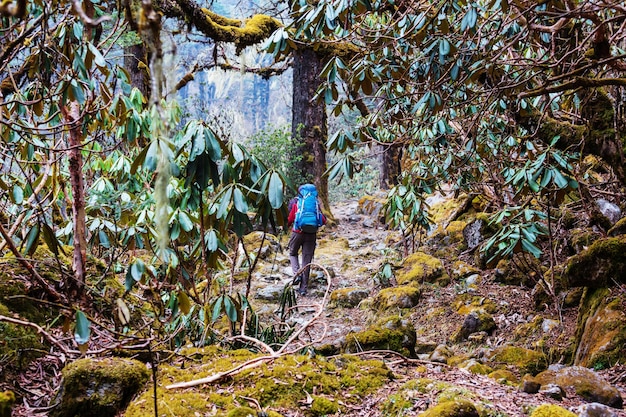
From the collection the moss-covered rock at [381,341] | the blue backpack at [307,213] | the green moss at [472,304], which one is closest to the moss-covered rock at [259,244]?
the blue backpack at [307,213]

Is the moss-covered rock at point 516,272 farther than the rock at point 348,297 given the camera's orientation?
No

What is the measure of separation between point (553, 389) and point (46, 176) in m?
3.06

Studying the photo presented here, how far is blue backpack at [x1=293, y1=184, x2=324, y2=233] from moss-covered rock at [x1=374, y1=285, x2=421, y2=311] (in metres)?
1.17

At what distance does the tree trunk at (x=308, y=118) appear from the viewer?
28.8 ft

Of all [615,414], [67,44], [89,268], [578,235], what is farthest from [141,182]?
[578,235]

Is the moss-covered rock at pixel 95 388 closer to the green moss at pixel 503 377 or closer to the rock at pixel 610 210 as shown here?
the green moss at pixel 503 377

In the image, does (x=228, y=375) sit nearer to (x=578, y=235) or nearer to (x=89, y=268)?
(x=89, y=268)

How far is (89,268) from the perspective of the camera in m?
3.46

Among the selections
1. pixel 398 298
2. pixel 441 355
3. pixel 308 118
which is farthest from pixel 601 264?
pixel 308 118

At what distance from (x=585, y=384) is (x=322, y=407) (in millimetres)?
1428

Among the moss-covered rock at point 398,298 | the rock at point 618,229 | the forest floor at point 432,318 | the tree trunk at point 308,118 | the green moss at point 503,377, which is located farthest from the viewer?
the tree trunk at point 308,118

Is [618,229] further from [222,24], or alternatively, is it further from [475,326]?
[222,24]

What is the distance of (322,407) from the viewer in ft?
6.70

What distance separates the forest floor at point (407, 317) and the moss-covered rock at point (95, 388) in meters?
0.13
